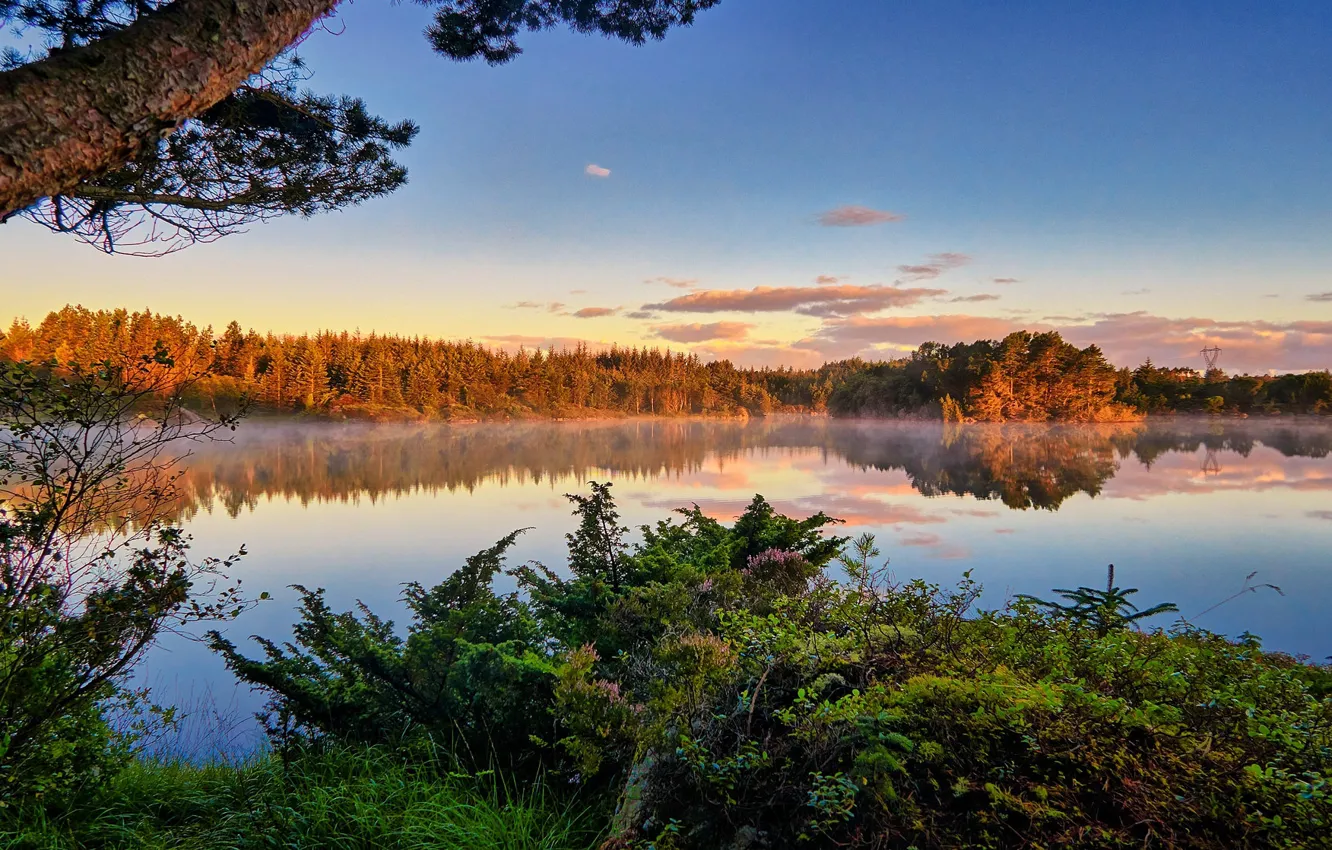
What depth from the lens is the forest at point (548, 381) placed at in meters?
44.3

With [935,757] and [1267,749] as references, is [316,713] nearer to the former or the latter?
[935,757]

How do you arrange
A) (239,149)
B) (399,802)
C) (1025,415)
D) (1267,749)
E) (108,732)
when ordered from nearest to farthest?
(1267,749)
(399,802)
(108,732)
(239,149)
(1025,415)

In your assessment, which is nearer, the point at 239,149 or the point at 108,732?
the point at 108,732

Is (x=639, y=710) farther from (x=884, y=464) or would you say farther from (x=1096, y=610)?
(x=884, y=464)

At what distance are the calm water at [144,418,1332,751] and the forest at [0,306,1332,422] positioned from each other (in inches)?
586

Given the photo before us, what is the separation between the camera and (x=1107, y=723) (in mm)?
1602

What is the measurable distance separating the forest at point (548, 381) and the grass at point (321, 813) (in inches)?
1228

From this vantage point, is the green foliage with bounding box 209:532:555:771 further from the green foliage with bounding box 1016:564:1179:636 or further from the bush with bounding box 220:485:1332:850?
the green foliage with bounding box 1016:564:1179:636

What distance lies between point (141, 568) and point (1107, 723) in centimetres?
369

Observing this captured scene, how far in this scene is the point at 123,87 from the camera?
2.53 metres


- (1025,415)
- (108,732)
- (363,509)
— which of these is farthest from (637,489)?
(1025,415)

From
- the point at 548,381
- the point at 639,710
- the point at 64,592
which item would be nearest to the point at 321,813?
the point at 639,710

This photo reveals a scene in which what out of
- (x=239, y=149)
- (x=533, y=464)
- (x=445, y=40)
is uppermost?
(x=445, y=40)

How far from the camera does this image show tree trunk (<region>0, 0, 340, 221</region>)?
7.41 ft
